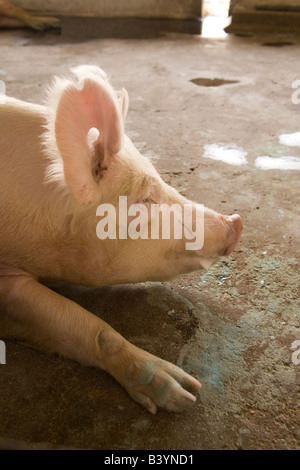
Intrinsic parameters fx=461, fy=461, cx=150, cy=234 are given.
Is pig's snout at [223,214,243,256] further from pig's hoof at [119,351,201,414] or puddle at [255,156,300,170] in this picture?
puddle at [255,156,300,170]

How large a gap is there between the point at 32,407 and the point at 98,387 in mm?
262

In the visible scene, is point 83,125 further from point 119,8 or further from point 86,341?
point 119,8

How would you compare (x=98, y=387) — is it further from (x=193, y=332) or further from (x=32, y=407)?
(x=193, y=332)

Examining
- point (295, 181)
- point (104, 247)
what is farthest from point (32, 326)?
point (295, 181)

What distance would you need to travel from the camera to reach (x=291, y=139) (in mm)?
3918

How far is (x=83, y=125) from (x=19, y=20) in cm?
721

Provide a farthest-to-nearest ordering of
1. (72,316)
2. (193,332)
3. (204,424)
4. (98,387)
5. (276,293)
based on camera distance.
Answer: (276,293), (193,332), (72,316), (98,387), (204,424)

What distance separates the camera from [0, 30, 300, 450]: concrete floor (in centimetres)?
169

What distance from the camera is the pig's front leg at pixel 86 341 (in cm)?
177

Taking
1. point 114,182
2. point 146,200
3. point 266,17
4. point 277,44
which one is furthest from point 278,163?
point 266,17

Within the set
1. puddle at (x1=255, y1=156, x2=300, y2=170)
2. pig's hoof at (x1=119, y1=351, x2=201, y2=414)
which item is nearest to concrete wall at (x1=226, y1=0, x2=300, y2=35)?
puddle at (x1=255, y1=156, x2=300, y2=170)

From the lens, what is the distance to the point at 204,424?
1.71m

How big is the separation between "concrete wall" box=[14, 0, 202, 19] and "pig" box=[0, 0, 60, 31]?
0.83m

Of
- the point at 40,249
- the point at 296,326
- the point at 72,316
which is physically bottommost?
the point at 296,326
